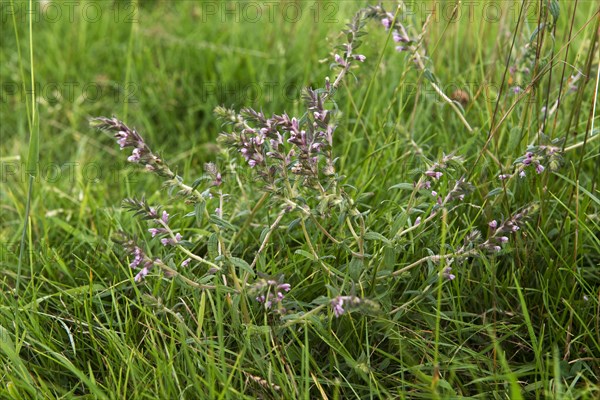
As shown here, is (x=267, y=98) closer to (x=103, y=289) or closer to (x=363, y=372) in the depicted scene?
(x=103, y=289)

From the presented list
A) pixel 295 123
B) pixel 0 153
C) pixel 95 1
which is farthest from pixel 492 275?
pixel 95 1

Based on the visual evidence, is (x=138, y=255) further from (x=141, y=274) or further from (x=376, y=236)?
(x=376, y=236)

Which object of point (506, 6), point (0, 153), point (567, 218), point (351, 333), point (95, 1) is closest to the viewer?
point (351, 333)

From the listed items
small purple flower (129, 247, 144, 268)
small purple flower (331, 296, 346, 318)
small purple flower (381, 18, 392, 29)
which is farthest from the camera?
small purple flower (381, 18, 392, 29)

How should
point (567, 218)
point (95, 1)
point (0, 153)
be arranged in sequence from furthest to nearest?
point (95, 1), point (0, 153), point (567, 218)

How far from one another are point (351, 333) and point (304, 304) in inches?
5.9

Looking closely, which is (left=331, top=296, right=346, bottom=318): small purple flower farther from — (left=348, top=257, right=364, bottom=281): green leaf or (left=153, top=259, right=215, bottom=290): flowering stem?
(left=153, top=259, right=215, bottom=290): flowering stem

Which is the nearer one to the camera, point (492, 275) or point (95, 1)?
point (492, 275)

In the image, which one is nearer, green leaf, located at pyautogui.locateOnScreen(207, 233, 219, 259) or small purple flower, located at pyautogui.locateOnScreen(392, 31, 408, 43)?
green leaf, located at pyautogui.locateOnScreen(207, 233, 219, 259)

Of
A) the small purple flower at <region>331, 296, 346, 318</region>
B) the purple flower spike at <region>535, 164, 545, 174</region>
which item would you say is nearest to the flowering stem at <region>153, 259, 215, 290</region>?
the small purple flower at <region>331, 296, 346, 318</region>

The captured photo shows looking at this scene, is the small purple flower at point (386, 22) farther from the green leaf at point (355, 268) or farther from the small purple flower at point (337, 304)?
the small purple flower at point (337, 304)

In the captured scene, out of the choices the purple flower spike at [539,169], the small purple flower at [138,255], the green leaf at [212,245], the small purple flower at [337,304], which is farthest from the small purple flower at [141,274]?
the purple flower spike at [539,169]

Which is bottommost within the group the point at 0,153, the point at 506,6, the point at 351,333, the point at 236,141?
the point at 0,153

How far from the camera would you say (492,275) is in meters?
1.92
